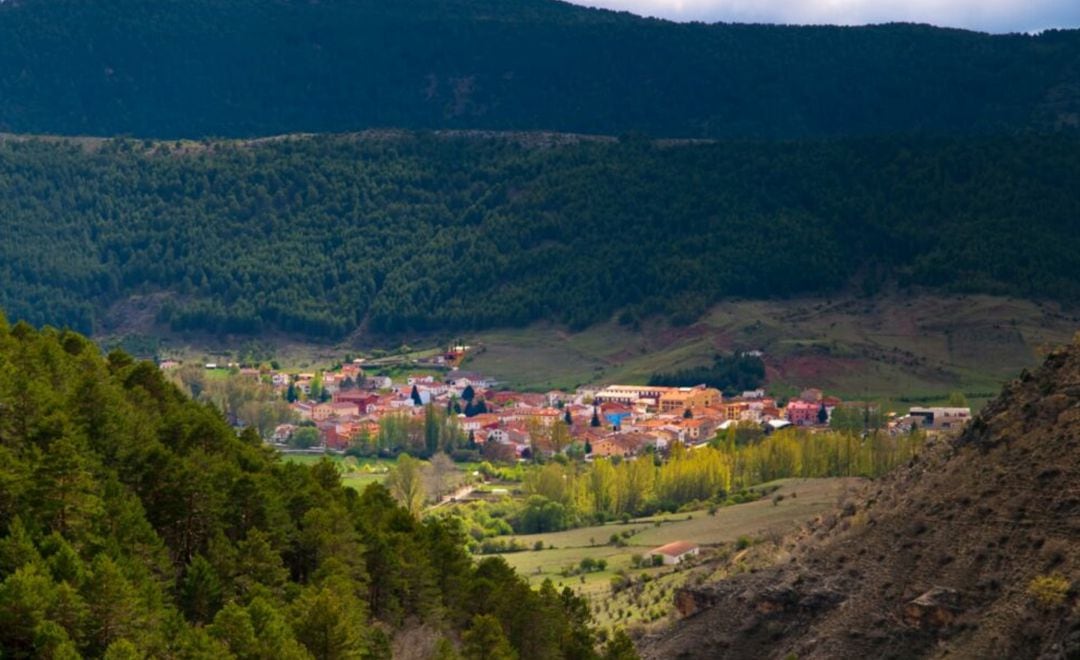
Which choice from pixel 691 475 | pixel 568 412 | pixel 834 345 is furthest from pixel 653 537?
pixel 834 345

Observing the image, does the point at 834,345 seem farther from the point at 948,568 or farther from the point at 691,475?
the point at 948,568

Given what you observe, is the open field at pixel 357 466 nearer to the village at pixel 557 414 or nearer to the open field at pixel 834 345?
the village at pixel 557 414

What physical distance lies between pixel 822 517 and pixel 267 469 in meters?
21.3

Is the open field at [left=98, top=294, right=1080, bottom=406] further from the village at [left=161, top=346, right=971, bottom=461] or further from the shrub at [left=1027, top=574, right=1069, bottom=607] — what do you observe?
the shrub at [left=1027, top=574, right=1069, bottom=607]

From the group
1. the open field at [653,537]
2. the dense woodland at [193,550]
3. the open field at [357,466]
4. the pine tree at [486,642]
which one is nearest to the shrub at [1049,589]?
the dense woodland at [193,550]

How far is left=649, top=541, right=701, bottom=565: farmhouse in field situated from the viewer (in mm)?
90769

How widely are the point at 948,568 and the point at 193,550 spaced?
19.1 m

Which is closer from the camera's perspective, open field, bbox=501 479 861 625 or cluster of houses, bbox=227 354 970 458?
open field, bbox=501 479 861 625

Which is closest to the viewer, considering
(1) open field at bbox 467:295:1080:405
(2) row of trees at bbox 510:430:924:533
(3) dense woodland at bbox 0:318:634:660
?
(3) dense woodland at bbox 0:318:634:660

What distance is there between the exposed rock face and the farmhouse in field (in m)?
22.9

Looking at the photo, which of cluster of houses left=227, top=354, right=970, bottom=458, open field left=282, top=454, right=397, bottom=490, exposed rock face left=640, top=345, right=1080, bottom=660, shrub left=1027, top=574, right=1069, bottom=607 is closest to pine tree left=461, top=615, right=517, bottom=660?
exposed rock face left=640, top=345, right=1080, bottom=660

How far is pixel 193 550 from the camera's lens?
1989 inches

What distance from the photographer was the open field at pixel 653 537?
84.8m

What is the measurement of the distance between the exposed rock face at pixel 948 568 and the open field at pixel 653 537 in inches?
496
